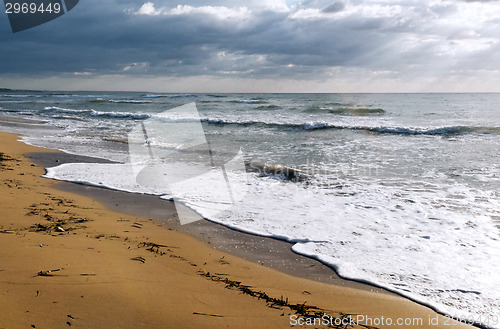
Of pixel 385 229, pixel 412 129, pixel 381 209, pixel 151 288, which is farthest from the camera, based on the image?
pixel 412 129

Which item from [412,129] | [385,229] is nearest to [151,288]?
[385,229]

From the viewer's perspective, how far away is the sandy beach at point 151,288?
2119 mm

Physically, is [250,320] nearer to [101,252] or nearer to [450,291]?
[101,252]

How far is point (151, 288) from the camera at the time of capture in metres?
2.49

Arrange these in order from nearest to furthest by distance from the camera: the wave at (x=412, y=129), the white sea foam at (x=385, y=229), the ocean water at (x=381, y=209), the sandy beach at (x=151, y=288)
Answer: the sandy beach at (x=151, y=288), the white sea foam at (x=385, y=229), the ocean water at (x=381, y=209), the wave at (x=412, y=129)

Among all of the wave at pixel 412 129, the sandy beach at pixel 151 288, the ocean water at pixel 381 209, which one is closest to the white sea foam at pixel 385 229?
the ocean water at pixel 381 209

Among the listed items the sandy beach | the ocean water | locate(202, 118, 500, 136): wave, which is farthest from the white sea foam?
locate(202, 118, 500, 136): wave

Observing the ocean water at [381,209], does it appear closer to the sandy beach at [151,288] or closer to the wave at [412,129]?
the sandy beach at [151,288]

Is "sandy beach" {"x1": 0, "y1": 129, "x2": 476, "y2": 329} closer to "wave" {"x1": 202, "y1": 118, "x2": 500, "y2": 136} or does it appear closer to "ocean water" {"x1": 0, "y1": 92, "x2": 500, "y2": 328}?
"ocean water" {"x1": 0, "y1": 92, "x2": 500, "y2": 328}

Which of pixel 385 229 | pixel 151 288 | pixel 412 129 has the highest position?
pixel 412 129

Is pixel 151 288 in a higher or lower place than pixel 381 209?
higher

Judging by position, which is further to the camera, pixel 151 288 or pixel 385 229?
pixel 385 229

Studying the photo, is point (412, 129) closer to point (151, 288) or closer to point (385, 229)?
point (385, 229)

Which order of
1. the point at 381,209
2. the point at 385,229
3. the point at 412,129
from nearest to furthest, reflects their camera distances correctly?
the point at 385,229
the point at 381,209
the point at 412,129
